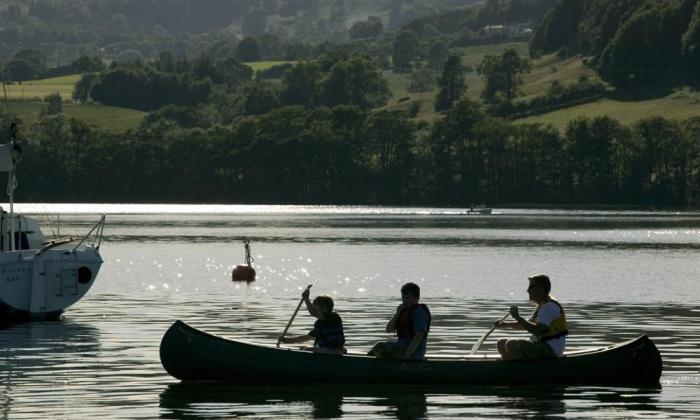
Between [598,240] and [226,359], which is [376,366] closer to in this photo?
[226,359]

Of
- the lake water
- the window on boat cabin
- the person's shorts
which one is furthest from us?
the window on boat cabin

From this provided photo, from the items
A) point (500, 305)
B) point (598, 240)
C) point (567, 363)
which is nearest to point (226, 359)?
point (567, 363)

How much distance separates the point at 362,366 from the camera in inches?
1523

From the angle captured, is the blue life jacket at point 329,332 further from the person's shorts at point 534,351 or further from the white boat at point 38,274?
the white boat at point 38,274

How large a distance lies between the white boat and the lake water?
3.20ft

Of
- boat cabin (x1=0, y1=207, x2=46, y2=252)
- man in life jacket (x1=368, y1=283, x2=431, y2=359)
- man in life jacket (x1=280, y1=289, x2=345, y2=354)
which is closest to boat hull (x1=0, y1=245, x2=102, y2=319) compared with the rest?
boat cabin (x1=0, y1=207, x2=46, y2=252)

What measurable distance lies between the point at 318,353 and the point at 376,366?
4.90ft

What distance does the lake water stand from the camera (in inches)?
1452

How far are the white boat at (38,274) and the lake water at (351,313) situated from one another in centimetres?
98

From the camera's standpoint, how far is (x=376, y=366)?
38.7 meters

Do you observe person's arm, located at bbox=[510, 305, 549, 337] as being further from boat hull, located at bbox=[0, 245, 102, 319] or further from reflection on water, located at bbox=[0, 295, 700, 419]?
boat hull, located at bbox=[0, 245, 102, 319]

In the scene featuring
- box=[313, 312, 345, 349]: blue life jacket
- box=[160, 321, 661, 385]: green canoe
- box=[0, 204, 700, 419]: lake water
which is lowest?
box=[0, 204, 700, 419]: lake water

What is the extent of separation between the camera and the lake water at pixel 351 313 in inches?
1452

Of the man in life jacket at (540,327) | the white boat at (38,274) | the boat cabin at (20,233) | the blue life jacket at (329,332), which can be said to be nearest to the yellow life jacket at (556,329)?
the man in life jacket at (540,327)
